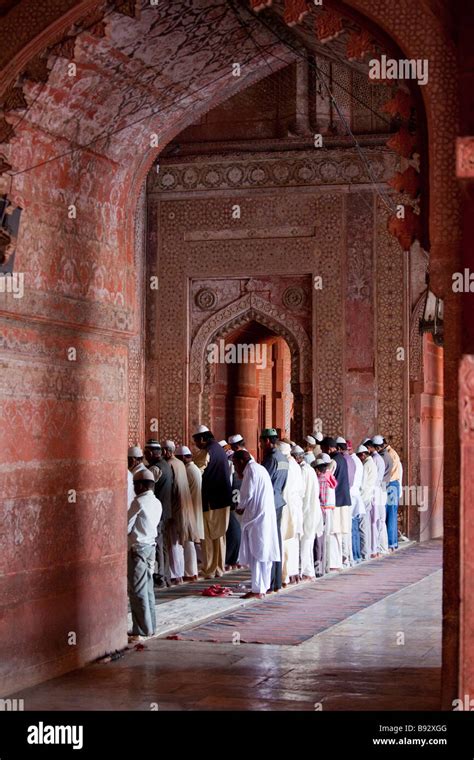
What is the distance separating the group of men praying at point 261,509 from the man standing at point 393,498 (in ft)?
3.20

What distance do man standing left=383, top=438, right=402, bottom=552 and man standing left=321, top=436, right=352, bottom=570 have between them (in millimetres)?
2069

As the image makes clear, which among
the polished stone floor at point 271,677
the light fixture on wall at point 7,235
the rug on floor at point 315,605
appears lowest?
the rug on floor at point 315,605

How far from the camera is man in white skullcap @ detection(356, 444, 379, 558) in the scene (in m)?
15.3

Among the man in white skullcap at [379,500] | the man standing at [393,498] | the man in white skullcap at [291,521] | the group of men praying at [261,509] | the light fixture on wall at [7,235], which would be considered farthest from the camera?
the man standing at [393,498]

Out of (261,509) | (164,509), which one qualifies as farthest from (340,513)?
(261,509)

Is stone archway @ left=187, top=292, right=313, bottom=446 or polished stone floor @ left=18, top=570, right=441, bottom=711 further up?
stone archway @ left=187, top=292, right=313, bottom=446

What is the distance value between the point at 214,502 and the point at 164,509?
0.69 metres

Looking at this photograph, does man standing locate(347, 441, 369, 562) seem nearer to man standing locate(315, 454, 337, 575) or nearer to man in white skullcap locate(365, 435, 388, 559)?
man in white skullcap locate(365, 435, 388, 559)

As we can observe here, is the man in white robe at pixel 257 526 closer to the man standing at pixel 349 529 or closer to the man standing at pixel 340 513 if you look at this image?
the man standing at pixel 340 513

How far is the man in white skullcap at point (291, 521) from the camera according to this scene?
12.3 metres

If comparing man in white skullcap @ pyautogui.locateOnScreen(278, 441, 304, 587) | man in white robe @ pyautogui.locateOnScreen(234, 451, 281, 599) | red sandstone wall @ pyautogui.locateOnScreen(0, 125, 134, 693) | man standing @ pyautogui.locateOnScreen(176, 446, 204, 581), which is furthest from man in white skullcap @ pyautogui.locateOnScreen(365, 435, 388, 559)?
red sandstone wall @ pyautogui.locateOnScreen(0, 125, 134, 693)

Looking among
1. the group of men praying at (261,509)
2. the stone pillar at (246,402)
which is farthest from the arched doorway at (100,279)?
the stone pillar at (246,402)

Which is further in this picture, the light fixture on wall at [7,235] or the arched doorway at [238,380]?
the arched doorway at [238,380]

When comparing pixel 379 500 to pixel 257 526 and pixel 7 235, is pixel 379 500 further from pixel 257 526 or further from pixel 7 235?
pixel 7 235
